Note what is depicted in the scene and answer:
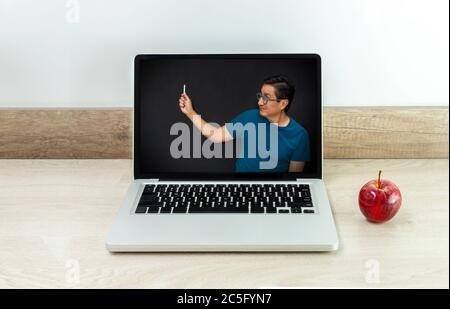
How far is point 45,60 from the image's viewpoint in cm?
139

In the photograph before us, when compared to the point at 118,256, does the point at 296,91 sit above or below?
above

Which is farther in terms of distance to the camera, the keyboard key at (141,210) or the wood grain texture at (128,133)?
the wood grain texture at (128,133)

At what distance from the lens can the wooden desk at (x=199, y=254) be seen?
0.92 meters

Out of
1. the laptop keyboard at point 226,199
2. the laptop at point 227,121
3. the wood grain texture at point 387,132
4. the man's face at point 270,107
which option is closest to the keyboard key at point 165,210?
→ the laptop keyboard at point 226,199

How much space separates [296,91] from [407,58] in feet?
0.84

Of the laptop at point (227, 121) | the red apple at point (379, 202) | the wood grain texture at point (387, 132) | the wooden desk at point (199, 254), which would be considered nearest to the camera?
the wooden desk at point (199, 254)

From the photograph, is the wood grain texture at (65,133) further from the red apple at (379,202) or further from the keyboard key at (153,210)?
the red apple at (379,202)

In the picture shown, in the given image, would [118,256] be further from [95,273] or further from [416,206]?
[416,206]

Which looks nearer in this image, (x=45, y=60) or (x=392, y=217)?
(x=392, y=217)

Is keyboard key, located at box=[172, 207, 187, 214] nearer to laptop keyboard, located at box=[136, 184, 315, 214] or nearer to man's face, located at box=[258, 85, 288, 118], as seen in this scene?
laptop keyboard, located at box=[136, 184, 315, 214]

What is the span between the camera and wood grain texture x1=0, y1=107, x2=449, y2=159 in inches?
54.6

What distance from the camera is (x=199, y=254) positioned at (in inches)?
39.0

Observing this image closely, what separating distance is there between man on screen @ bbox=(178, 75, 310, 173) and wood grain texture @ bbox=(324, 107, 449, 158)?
0.46ft
